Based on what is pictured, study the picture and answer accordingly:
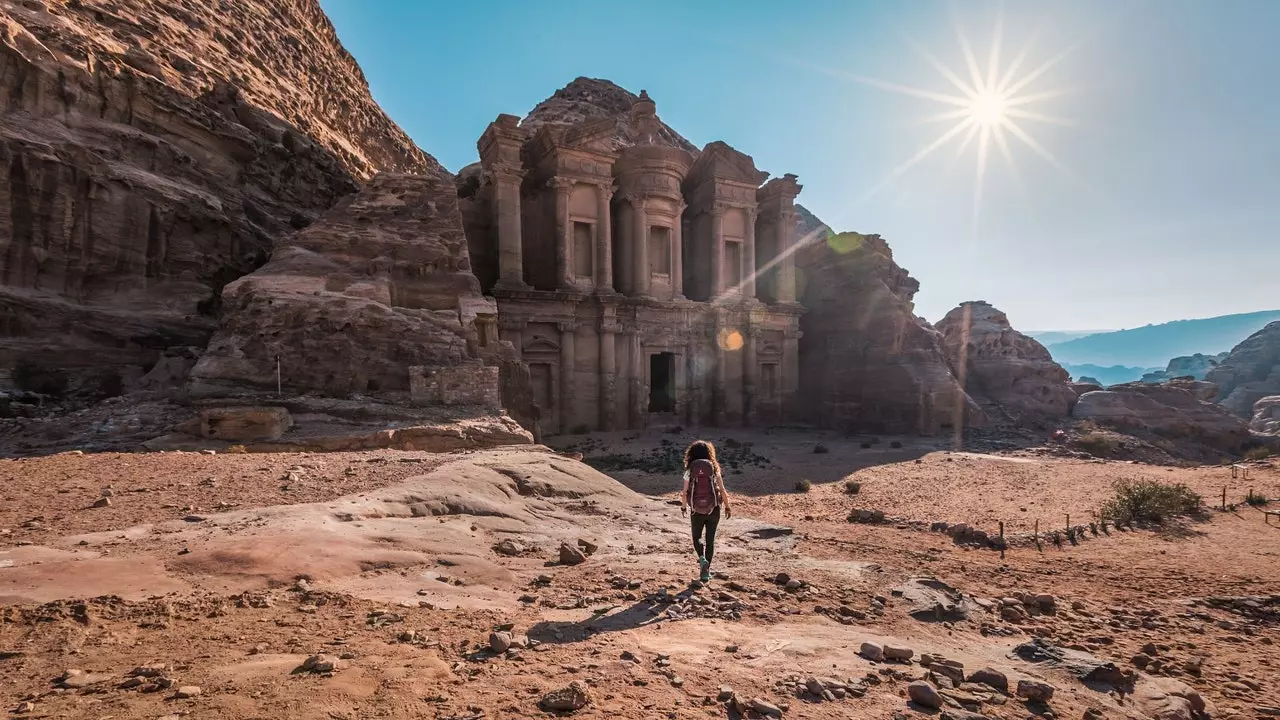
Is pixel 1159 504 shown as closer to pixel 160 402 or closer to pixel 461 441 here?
pixel 461 441

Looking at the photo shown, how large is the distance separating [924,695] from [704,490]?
3.20m

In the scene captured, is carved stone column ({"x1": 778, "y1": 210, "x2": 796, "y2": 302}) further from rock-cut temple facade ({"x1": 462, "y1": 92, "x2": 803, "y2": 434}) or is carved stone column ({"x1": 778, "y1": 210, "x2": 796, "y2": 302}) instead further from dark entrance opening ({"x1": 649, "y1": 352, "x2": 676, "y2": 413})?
dark entrance opening ({"x1": 649, "y1": 352, "x2": 676, "y2": 413})

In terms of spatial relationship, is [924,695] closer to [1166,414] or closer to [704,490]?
[704,490]

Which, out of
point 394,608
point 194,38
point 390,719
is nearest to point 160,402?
point 394,608

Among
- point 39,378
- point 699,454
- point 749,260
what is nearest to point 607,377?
point 749,260

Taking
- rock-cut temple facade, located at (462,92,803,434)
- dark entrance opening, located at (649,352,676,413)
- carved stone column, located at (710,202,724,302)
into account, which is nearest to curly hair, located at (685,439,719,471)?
rock-cut temple facade, located at (462,92,803,434)

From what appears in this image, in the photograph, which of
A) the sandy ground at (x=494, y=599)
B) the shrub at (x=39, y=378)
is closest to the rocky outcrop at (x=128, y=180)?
the shrub at (x=39, y=378)

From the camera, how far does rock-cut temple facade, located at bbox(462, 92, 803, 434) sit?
28.8 m

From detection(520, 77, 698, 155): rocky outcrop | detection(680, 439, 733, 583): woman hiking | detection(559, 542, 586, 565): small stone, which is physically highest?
detection(520, 77, 698, 155): rocky outcrop

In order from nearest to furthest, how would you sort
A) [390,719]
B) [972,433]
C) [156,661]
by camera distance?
[390,719], [156,661], [972,433]

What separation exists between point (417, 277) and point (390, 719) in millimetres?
16562

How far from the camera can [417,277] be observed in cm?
1769

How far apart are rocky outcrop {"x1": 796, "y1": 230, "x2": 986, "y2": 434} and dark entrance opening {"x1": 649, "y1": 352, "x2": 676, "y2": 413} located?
9.50 m

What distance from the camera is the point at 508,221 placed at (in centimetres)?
2878
